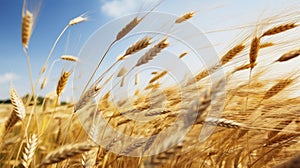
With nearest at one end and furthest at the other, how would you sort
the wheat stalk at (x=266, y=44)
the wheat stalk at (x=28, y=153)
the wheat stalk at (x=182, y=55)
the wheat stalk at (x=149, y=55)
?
the wheat stalk at (x=28, y=153)
the wheat stalk at (x=149, y=55)
the wheat stalk at (x=266, y=44)
the wheat stalk at (x=182, y=55)

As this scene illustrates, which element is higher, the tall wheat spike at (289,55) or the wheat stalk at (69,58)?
the wheat stalk at (69,58)

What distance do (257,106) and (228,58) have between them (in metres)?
0.28

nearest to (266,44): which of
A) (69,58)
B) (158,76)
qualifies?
(158,76)

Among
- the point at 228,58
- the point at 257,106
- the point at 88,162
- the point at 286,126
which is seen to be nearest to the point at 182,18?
the point at 228,58

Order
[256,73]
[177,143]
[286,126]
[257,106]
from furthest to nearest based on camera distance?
[256,73] < [257,106] < [286,126] < [177,143]

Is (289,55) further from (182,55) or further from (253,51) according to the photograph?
(182,55)

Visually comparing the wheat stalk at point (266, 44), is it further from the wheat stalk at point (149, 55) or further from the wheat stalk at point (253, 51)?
the wheat stalk at point (149, 55)

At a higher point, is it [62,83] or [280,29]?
[280,29]

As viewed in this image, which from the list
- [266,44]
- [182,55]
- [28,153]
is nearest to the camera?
[28,153]

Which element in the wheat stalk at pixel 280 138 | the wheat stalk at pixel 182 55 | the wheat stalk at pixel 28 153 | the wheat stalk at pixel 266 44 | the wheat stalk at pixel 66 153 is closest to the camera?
the wheat stalk at pixel 66 153

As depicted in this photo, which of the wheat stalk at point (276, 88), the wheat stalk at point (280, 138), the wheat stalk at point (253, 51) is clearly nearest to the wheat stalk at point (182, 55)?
the wheat stalk at point (253, 51)

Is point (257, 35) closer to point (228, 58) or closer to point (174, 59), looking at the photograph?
point (228, 58)

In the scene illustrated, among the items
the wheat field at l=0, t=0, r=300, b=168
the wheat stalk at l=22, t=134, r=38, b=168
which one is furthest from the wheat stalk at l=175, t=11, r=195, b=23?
the wheat stalk at l=22, t=134, r=38, b=168

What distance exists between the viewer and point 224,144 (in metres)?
1.37
